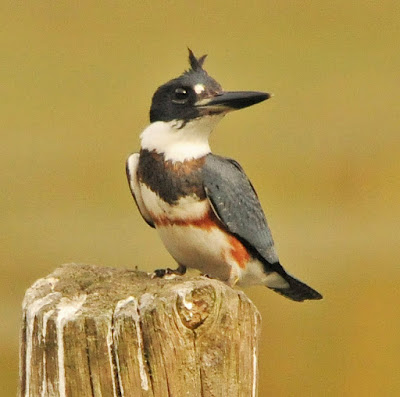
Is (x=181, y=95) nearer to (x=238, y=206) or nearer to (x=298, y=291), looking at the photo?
(x=238, y=206)

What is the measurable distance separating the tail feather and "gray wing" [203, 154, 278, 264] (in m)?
0.20

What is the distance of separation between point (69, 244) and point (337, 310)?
4.90ft

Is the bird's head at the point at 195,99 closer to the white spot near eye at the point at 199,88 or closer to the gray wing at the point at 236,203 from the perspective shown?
the white spot near eye at the point at 199,88

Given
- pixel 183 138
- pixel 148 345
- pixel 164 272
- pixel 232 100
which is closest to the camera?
pixel 148 345

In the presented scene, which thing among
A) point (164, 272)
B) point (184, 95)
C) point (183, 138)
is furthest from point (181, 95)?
point (164, 272)

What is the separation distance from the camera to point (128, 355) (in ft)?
9.11

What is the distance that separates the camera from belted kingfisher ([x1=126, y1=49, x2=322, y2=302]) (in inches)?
156

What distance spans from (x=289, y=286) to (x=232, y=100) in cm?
78

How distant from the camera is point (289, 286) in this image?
14.3 ft

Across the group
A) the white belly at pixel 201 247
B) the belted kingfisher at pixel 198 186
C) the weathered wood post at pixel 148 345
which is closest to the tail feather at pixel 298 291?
the belted kingfisher at pixel 198 186

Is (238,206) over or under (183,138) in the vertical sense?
under

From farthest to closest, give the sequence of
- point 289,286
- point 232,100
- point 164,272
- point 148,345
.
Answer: point 289,286, point 232,100, point 164,272, point 148,345

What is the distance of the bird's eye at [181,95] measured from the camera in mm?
3982

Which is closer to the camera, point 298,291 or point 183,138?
point 183,138
